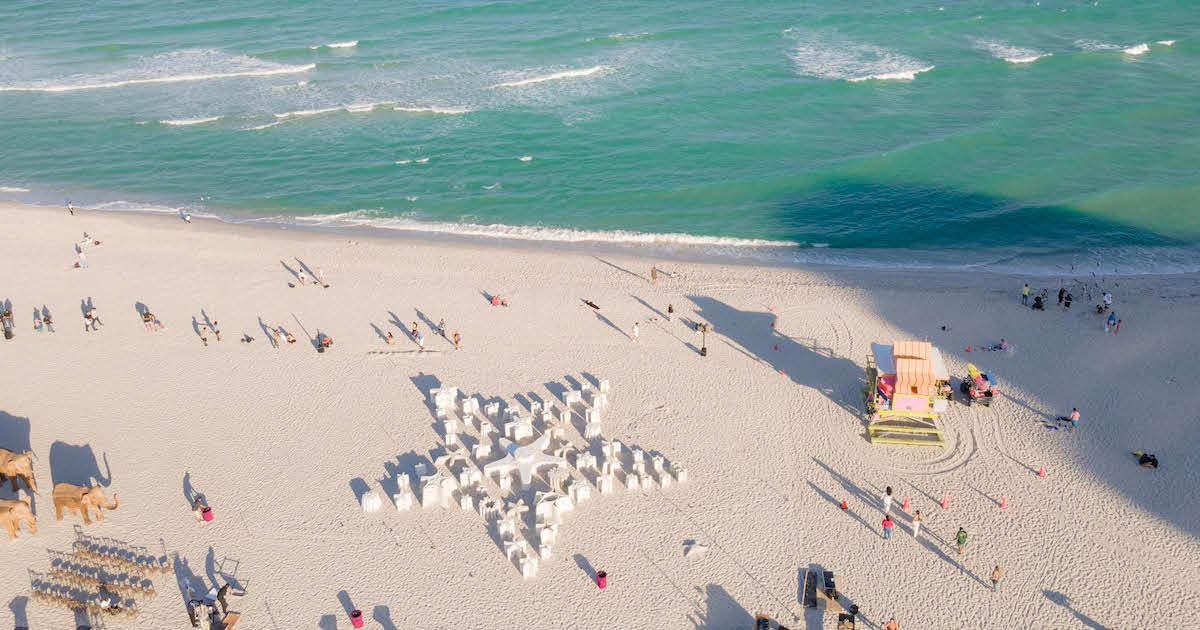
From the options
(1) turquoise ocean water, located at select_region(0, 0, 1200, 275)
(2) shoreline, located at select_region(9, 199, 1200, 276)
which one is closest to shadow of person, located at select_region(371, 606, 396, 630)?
(2) shoreline, located at select_region(9, 199, 1200, 276)

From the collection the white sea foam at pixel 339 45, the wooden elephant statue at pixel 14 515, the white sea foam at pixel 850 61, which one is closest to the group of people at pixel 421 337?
the wooden elephant statue at pixel 14 515

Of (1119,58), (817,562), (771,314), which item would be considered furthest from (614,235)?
(1119,58)

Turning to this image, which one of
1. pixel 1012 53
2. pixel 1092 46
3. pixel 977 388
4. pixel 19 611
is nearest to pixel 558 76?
pixel 1012 53

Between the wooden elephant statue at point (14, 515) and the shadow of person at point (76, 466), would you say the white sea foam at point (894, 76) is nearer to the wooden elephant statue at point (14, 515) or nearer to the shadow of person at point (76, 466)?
the shadow of person at point (76, 466)

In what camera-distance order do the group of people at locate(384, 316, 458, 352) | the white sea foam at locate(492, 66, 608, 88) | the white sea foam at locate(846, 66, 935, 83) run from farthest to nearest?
the white sea foam at locate(492, 66, 608, 88) → the white sea foam at locate(846, 66, 935, 83) → the group of people at locate(384, 316, 458, 352)

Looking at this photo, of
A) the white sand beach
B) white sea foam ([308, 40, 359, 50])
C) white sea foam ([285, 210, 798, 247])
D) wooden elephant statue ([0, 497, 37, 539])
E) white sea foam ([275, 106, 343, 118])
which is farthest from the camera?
white sea foam ([308, 40, 359, 50])

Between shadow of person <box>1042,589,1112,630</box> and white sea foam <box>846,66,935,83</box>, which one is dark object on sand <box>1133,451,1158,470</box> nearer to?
shadow of person <box>1042,589,1112,630</box>

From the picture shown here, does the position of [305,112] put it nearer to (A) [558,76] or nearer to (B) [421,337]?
(A) [558,76]

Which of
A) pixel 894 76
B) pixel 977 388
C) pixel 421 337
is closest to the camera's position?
pixel 977 388
